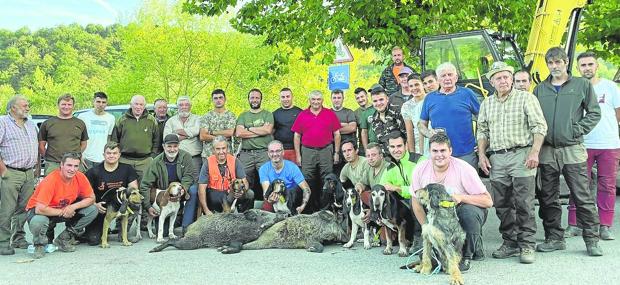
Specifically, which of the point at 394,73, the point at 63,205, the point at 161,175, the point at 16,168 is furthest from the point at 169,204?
the point at 394,73

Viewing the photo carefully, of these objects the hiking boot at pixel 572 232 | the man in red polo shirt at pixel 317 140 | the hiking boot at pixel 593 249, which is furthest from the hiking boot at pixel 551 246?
the man in red polo shirt at pixel 317 140

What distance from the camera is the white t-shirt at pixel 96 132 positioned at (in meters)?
8.67

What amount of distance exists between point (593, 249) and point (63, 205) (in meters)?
5.85

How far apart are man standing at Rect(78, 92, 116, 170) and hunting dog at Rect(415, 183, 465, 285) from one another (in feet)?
17.3

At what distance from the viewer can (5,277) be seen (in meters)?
5.54

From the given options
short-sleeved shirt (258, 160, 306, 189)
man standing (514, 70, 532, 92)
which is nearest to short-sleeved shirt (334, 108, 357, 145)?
short-sleeved shirt (258, 160, 306, 189)

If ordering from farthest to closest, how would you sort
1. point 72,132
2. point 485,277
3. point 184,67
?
point 184,67, point 72,132, point 485,277

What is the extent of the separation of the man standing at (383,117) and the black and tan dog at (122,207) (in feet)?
10.8

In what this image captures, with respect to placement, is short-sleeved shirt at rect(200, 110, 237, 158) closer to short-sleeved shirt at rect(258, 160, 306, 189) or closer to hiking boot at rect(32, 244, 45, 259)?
short-sleeved shirt at rect(258, 160, 306, 189)

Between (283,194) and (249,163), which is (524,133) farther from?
(249,163)

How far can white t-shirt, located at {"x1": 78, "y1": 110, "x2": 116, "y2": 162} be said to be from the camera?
8672mm

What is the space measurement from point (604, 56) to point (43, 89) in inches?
1384

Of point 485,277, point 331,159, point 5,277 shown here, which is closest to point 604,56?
point 331,159

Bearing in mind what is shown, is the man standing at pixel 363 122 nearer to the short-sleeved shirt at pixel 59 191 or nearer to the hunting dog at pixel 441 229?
the hunting dog at pixel 441 229
